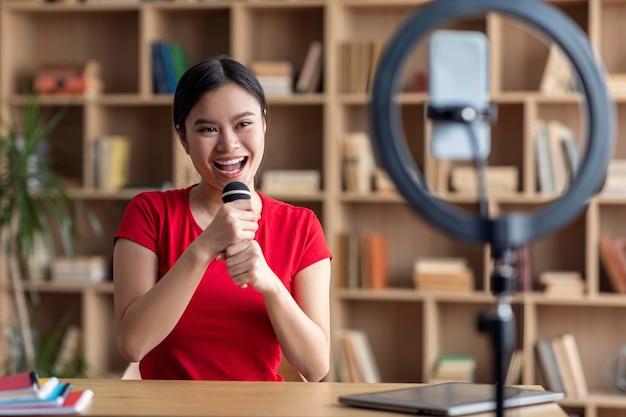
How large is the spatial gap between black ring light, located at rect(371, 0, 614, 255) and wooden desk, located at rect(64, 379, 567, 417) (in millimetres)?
424

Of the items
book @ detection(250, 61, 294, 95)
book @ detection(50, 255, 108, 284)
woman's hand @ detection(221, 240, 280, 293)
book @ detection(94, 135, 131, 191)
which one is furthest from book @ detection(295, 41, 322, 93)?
woman's hand @ detection(221, 240, 280, 293)

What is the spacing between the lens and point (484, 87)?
108cm

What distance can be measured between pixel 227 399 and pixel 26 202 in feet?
8.98

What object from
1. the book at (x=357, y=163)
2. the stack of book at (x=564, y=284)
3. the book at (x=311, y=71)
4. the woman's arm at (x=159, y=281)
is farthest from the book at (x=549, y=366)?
the woman's arm at (x=159, y=281)

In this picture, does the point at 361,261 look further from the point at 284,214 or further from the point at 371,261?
the point at 284,214

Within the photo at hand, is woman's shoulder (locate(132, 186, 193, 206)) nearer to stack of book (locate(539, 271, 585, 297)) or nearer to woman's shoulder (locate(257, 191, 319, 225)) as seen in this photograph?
woman's shoulder (locate(257, 191, 319, 225))

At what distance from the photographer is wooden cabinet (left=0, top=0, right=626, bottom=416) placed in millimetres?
4008

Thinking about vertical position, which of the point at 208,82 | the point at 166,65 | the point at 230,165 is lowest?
the point at 230,165

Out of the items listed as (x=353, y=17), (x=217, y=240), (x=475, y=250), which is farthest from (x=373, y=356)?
(x=217, y=240)

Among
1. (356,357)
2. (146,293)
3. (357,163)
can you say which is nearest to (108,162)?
(357,163)

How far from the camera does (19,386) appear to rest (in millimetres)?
1463

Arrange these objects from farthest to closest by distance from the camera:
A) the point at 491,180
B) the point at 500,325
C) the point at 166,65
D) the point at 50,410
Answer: the point at 166,65 < the point at 491,180 < the point at 50,410 < the point at 500,325

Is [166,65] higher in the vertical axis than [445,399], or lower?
higher

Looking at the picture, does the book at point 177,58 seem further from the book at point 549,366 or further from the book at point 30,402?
the book at point 30,402
